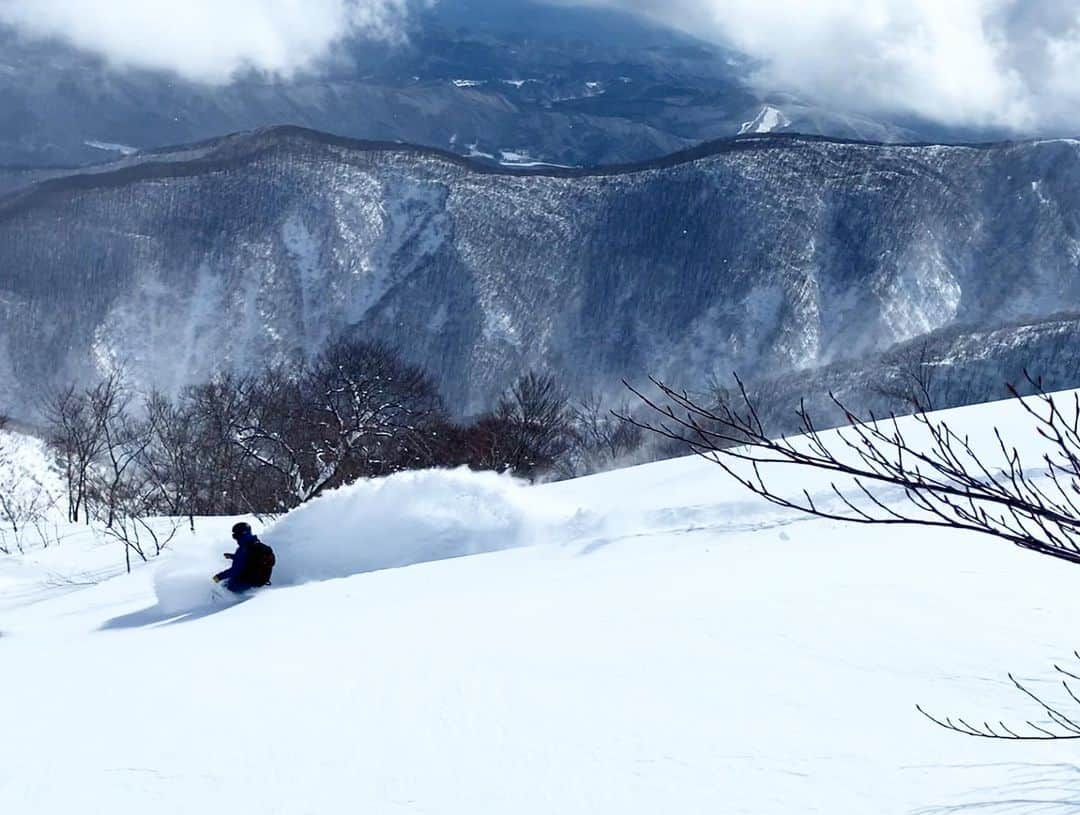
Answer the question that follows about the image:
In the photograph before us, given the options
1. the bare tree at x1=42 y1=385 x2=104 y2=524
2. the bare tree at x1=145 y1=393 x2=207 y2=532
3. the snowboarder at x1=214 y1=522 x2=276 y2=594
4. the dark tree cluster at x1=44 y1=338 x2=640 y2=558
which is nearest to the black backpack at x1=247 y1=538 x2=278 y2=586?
the snowboarder at x1=214 y1=522 x2=276 y2=594

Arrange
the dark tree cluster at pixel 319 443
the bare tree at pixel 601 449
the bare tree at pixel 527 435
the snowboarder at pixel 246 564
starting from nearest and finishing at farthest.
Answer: the snowboarder at pixel 246 564 < the dark tree cluster at pixel 319 443 < the bare tree at pixel 527 435 < the bare tree at pixel 601 449

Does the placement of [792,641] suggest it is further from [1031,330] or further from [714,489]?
[1031,330]

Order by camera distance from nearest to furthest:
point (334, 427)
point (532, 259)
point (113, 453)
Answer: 1. point (334, 427)
2. point (113, 453)
3. point (532, 259)

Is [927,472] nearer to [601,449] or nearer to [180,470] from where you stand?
[180,470]

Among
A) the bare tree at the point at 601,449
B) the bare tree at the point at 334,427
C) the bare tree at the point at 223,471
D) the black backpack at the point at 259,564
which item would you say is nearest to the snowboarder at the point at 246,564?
the black backpack at the point at 259,564

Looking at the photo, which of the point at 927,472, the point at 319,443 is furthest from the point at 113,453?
the point at 927,472

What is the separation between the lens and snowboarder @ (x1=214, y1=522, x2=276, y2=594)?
10.5 metres

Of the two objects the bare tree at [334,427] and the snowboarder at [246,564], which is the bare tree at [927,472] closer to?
the snowboarder at [246,564]

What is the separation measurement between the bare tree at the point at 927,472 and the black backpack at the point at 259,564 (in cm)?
443

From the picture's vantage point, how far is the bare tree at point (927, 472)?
2.80m

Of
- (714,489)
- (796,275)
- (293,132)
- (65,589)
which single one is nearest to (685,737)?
(714,489)

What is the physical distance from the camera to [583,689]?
217 inches

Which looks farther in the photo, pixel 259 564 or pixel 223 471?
pixel 223 471

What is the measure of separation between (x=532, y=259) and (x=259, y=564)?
3181 inches
